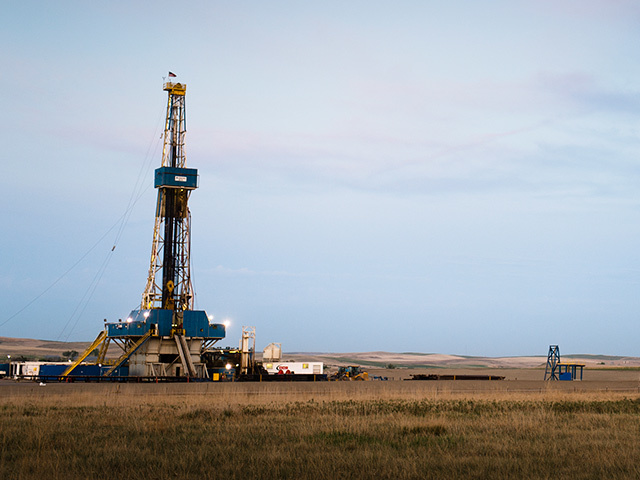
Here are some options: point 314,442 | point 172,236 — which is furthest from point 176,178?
point 314,442

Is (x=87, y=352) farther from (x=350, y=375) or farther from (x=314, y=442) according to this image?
(x=314, y=442)

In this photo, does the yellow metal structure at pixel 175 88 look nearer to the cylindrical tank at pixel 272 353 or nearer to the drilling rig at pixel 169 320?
the drilling rig at pixel 169 320

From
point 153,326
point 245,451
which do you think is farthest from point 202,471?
point 153,326

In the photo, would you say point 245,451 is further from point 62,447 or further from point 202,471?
point 62,447

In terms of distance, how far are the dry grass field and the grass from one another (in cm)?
3

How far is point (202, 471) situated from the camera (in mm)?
11977

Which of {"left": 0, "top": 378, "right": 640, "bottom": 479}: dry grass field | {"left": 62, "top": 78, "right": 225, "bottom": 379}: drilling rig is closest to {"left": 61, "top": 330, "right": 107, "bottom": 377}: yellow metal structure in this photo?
{"left": 62, "top": 78, "right": 225, "bottom": 379}: drilling rig

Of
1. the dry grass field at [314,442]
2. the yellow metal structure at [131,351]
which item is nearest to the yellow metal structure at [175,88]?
the yellow metal structure at [131,351]

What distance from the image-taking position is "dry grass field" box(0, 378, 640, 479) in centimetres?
1209

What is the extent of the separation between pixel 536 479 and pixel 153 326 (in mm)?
53018

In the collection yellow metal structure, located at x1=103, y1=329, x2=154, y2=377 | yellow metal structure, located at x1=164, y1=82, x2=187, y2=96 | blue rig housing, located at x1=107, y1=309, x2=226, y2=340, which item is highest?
yellow metal structure, located at x1=164, y1=82, x2=187, y2=96

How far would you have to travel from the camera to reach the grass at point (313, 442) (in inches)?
476

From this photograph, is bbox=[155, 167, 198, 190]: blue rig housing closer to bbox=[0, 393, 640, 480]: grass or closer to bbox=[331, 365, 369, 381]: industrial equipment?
bbox=[331, 365, 369, 381]: industrial equipment

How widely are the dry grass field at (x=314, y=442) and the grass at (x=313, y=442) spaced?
3 centimetres
